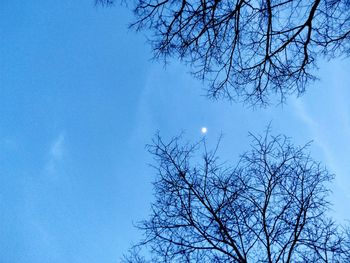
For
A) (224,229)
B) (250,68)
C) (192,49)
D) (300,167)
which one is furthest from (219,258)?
(192,49)

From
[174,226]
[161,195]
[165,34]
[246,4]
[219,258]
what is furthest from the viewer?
[161,195]

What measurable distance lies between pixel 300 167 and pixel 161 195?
277 centimetres

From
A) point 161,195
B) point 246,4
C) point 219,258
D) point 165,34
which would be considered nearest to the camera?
point 246,4

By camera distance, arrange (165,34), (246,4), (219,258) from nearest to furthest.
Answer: (246,4) → (165,34) → (219,258)

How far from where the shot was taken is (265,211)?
4.95 meters

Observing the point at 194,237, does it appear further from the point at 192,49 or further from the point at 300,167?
the point at 192,49

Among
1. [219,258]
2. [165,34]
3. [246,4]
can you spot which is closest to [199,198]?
[219,258]

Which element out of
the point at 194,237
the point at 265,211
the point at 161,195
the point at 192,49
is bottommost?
the point at 194,237

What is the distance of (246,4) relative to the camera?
370cm

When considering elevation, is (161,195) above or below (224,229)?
above

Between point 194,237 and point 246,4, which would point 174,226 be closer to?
point 194,237

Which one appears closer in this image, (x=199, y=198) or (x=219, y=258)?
(x=219, y=258)

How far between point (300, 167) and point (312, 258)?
1618mm

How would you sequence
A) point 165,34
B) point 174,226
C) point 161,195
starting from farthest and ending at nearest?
point 161,195
point 174,226
point 165,34
